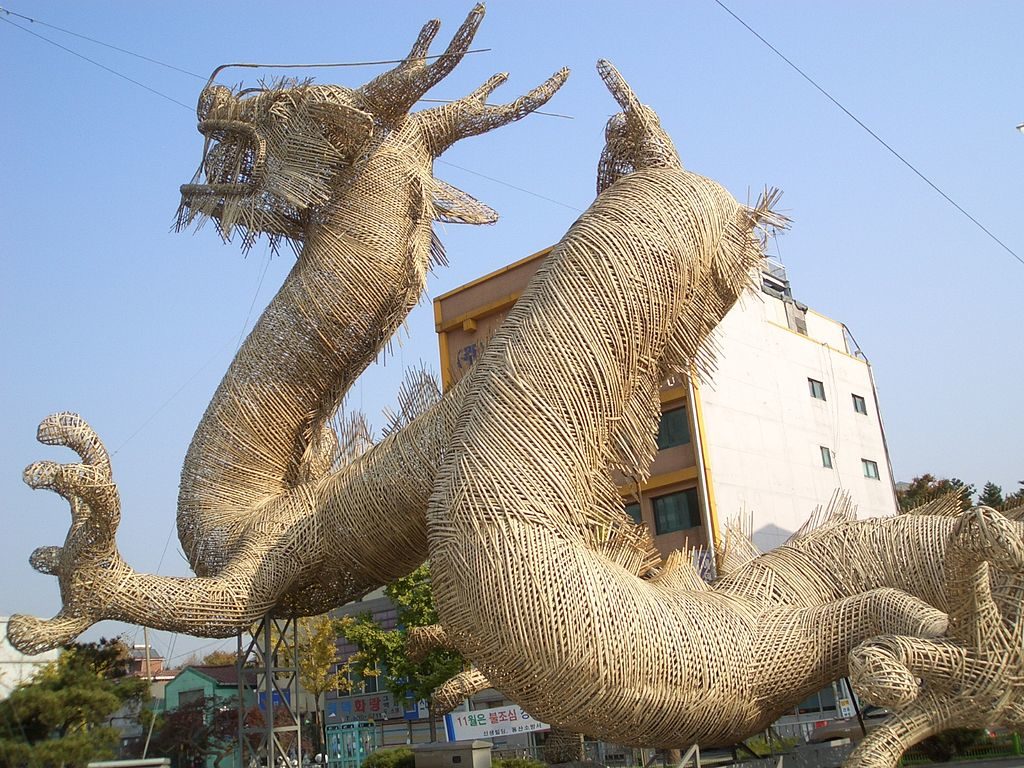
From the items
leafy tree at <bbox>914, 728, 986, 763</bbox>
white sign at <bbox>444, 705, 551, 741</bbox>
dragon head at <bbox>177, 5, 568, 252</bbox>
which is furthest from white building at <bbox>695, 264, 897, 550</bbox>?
dragon head at <bbox>177, 5, 568, 252</bbox>

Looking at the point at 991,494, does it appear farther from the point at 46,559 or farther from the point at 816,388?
the point at 46,559

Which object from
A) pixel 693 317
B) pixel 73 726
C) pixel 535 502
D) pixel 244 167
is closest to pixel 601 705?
pixel 535 502

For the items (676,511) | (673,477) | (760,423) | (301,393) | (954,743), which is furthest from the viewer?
(760,423)

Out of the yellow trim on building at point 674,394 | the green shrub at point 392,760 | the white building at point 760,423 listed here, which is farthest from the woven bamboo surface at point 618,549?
the yellow trim on building at point 674,394

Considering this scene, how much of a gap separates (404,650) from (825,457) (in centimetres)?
1093

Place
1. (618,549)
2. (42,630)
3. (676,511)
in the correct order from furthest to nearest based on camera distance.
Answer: (676,511), (42,630), (618,549)

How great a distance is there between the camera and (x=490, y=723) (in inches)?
498

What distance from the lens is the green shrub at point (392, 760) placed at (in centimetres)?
1288

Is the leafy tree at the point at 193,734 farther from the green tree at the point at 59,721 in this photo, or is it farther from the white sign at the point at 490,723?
the green tree at the point at 59,721

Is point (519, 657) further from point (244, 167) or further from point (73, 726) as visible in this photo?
point (244, 167)

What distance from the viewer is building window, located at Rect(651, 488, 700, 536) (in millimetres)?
19922

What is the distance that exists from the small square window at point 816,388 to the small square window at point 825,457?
132cm

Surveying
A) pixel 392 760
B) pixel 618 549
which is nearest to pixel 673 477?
pixel 392 760

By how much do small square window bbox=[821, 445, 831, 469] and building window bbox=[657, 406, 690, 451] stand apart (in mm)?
4688
